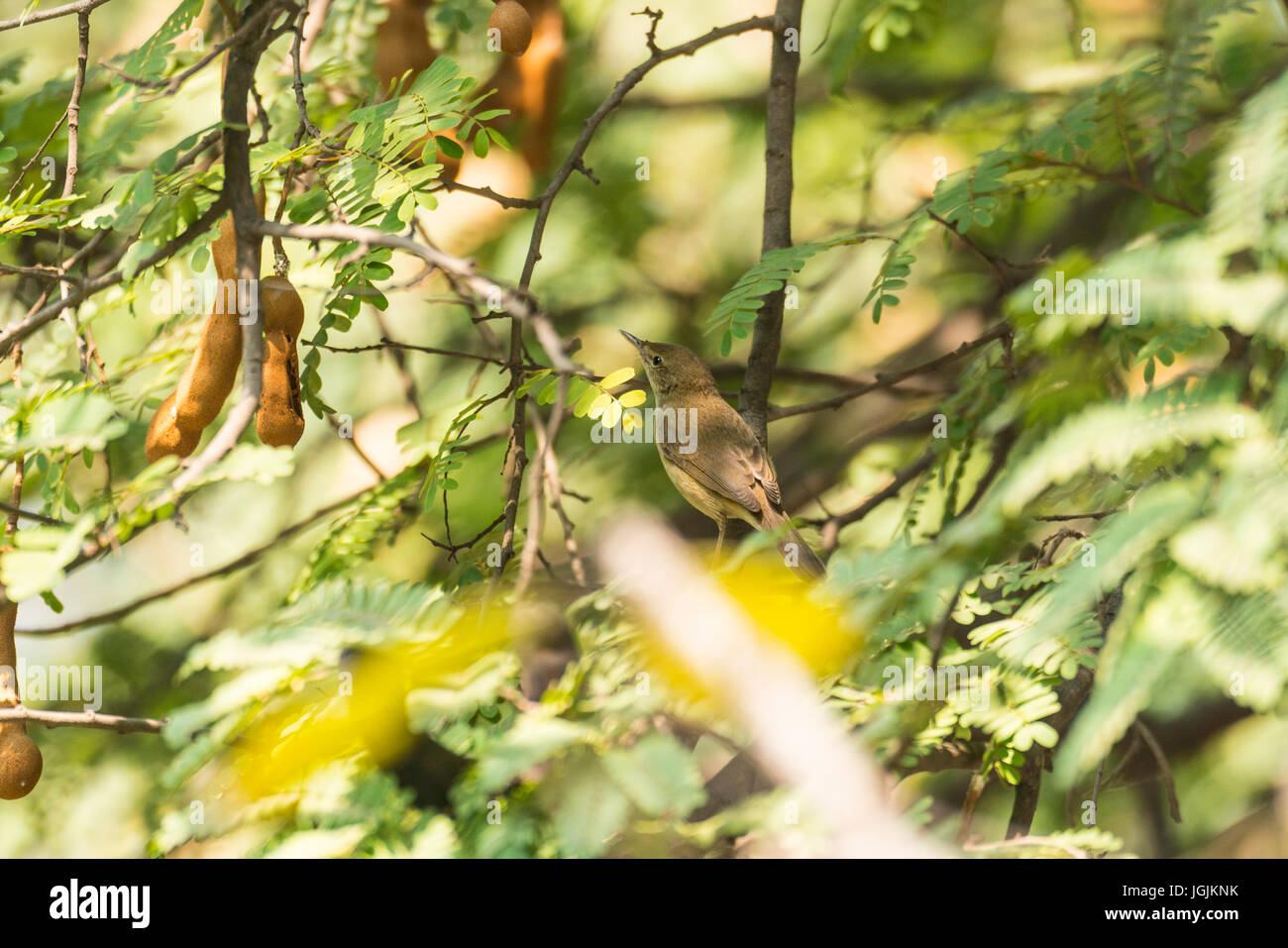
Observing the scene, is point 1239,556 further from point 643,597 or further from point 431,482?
point 431,482

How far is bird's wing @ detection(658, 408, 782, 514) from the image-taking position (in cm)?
219

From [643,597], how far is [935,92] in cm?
221

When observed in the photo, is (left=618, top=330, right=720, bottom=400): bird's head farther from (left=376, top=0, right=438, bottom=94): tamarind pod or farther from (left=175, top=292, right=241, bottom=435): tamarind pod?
(left=175, top=292, right=241, bottom=435): tamarind pod

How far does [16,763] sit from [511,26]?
56.7 inches

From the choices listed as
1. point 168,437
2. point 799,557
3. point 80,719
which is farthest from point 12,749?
point 799,557

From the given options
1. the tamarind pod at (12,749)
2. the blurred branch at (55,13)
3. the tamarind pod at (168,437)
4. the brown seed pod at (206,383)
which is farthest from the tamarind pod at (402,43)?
the tamarind pod at (12,749)

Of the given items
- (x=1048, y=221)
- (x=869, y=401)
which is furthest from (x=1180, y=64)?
(x=869, y=401)

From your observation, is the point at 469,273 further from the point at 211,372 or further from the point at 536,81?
the point at 536,81

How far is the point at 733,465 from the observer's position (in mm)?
2201

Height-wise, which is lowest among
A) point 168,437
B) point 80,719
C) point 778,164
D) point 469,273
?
point 80,719

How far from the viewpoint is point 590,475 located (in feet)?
9.00

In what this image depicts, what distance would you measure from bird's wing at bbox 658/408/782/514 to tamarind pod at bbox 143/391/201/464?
1024 mm

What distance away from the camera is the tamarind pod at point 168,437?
154cm
